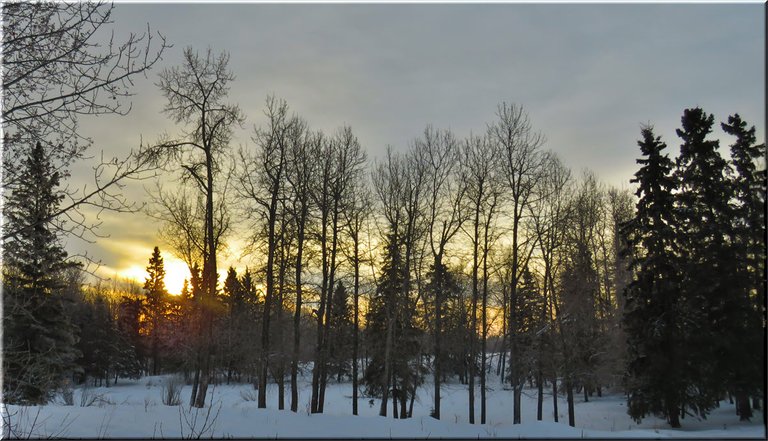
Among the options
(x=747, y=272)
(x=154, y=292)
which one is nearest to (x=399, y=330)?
(x=747, y=272)

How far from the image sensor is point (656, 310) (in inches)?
882

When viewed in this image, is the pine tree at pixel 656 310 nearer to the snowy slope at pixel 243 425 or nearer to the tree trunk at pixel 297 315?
the snowy slope at pixel 243 425

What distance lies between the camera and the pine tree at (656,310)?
20.9 m

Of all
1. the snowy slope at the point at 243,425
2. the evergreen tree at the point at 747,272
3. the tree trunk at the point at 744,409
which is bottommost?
the tree trunk at the point at 744,409

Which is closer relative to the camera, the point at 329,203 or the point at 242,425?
the point at 242,425

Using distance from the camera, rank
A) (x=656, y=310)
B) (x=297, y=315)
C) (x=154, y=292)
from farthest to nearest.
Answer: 1. (x=154, y=292)
2. (x=656, y=310)
3. (x=297, y=315)

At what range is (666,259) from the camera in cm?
2248

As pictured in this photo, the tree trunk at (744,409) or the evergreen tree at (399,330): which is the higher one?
the evergreen tree at (399,330)

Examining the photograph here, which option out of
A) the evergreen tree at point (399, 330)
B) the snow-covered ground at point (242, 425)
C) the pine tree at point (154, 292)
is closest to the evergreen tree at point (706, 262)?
the snow-covered ground at point (242, 425)

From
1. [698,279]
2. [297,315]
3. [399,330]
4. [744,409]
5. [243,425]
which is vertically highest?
[698,279]

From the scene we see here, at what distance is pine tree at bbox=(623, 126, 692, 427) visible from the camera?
2086cm

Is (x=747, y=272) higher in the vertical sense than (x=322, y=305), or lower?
higher

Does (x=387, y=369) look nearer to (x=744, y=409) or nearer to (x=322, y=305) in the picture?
(x=322, y=305)

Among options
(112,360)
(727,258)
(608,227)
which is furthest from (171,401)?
(112,360)
